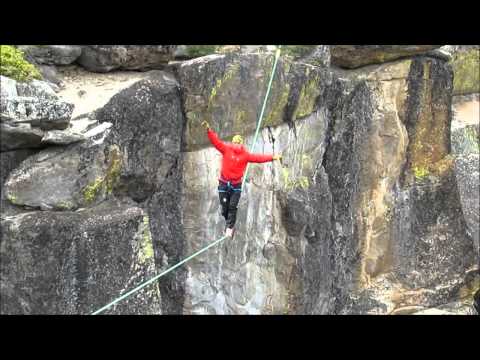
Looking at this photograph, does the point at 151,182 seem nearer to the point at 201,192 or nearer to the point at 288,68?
the point at 201,192

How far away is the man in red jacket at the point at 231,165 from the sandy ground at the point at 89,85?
73.5 inches

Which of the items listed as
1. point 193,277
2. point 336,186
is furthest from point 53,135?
point 336,186

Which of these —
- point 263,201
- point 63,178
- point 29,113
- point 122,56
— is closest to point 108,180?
point 63,178

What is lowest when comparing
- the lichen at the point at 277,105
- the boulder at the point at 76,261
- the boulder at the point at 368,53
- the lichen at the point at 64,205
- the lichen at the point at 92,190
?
the boulder at the point at 76,261

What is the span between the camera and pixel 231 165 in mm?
11820

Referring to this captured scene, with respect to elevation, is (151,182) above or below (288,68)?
below

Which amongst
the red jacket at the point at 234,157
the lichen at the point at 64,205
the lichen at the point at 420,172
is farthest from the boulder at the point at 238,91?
the lichen at the point at 420,172

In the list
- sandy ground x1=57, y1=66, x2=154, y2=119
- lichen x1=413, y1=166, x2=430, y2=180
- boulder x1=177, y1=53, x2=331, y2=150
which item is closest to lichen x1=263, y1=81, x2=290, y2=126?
boulder x1=177, y1=53, x2=331, y2=150

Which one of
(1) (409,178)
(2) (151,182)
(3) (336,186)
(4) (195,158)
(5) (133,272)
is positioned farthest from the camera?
(1) (409,178)

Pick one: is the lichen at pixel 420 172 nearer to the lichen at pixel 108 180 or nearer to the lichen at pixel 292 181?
the lichen at pixel 292 181

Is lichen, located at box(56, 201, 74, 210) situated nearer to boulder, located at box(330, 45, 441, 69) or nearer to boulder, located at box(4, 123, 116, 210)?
boulder, located at box(4, 123, 116, 210)

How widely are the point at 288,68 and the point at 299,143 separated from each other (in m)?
2.22

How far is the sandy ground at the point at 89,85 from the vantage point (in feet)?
35.8

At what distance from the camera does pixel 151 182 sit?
490 inches
